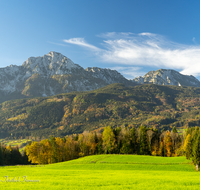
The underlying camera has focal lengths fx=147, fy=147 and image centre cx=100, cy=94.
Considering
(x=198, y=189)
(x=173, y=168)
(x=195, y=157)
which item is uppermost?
(x=198, y=189)

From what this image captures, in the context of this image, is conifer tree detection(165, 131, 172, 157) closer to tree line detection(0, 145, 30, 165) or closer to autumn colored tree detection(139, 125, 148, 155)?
autumn colored tree detection(139, 125, 148, 155)

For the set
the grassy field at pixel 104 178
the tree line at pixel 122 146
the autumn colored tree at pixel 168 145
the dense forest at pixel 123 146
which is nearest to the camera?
the grassy field at pixel 104 178

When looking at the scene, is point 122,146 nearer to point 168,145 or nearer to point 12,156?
point 168,145

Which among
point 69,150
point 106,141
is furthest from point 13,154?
point 106,141

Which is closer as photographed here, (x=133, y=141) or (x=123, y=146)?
(x=123, y=146)

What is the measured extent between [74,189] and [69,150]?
99.5 meters

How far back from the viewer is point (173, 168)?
190 feet

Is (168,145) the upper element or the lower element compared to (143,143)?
lower

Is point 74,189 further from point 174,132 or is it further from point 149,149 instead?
point 174,132

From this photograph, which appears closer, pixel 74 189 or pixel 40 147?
pixel 74 189

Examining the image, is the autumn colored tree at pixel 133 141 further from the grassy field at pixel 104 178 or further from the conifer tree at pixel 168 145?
the grassy field at pixel 104 178

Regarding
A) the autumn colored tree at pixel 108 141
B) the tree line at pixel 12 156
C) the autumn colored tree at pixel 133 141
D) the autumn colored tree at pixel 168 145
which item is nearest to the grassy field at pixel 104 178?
the autumn colored tree at pixel 108 141

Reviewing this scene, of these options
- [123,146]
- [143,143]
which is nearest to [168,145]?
[143,143]

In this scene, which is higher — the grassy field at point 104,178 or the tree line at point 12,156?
the grassy field at point 104,178
